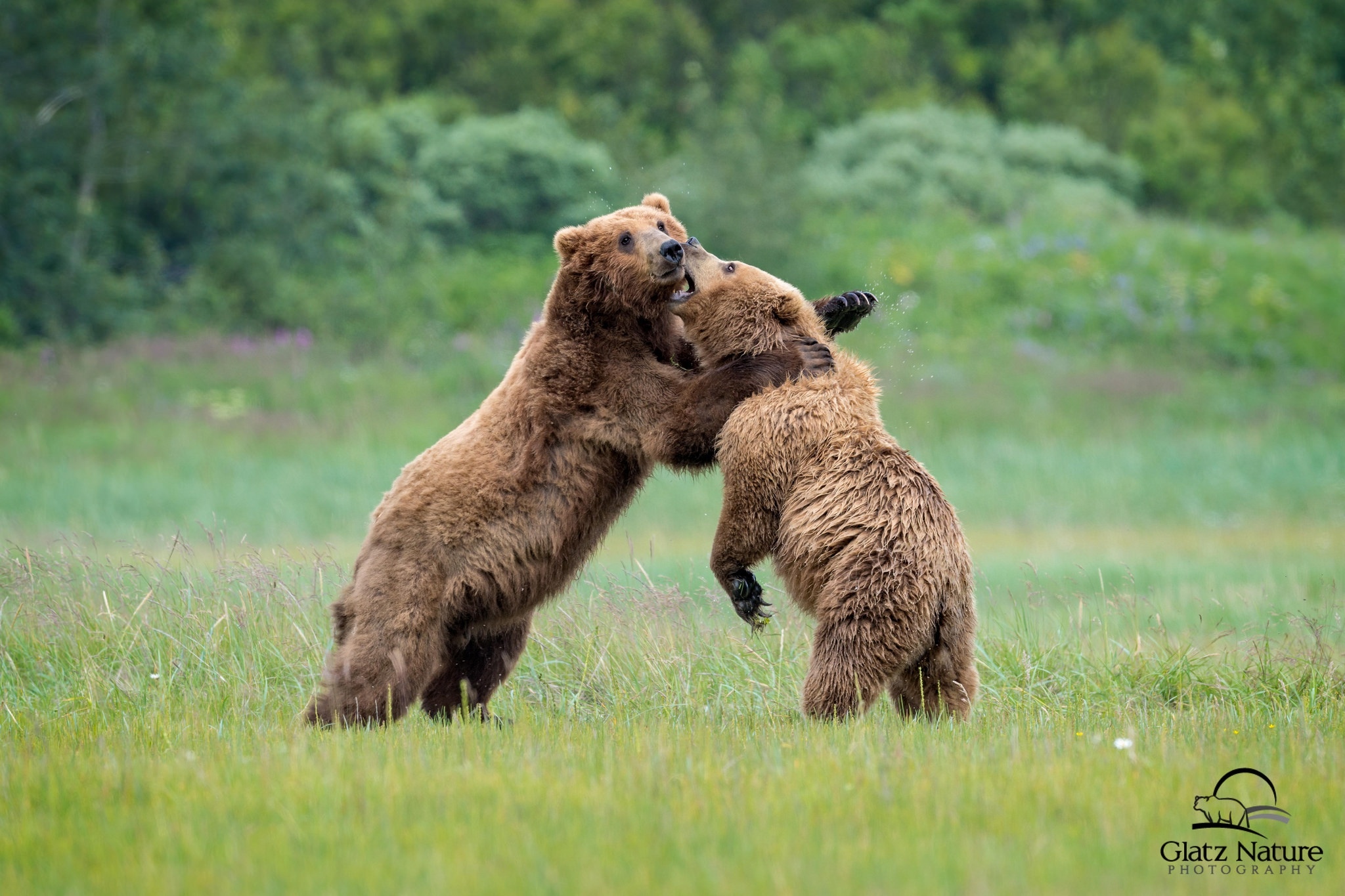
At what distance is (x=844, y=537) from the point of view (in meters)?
5.24

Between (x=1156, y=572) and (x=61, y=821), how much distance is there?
9.41m

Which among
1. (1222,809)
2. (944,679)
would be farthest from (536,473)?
(1222,809)

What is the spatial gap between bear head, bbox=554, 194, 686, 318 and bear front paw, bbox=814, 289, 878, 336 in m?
0.65

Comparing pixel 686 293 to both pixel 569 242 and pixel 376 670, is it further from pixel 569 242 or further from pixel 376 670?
pixel 376 670

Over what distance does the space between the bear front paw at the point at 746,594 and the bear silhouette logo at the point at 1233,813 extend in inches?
76.3

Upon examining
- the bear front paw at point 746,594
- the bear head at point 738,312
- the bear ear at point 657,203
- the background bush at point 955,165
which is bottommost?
the bear front paw at point 746,594

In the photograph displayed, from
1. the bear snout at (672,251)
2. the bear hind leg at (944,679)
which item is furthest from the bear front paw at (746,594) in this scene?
the bear snout at (672,251)

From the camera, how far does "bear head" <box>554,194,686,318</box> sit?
600 centimetres

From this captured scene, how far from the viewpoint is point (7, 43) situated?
2111 centimetres

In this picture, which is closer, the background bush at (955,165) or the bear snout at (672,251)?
the bear snout at (672,251)

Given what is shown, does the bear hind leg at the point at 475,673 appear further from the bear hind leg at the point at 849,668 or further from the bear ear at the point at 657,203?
the bear ear at the point at 657,203

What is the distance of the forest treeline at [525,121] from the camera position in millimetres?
21672

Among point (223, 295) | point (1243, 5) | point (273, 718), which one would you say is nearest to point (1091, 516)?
point (273, 718)

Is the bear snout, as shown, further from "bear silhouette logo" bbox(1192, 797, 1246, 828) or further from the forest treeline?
the forest treeline
